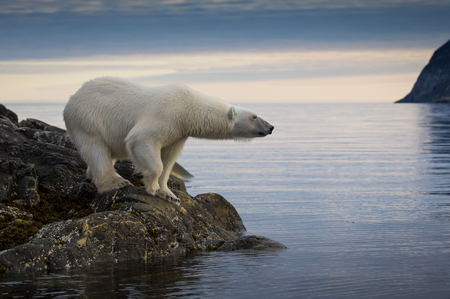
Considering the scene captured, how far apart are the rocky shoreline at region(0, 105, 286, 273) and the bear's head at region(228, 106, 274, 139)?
1.87 m

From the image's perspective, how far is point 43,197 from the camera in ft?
35.4

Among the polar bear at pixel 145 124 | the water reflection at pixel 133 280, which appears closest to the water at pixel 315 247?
the water reflection at pixel 133 280

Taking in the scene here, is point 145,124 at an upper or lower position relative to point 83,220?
upper

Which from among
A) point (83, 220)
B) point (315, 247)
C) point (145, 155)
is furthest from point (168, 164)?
point (315, 247)

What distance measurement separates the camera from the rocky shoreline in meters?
8.86

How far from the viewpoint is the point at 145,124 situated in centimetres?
990

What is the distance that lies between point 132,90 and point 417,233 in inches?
266

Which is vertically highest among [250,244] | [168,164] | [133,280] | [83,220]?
[168,164]

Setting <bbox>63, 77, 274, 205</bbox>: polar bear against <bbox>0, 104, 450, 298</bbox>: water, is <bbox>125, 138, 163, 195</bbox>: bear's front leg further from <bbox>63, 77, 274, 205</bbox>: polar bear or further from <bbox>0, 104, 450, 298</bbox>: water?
<bbox>0, 104, 450, 298</bbox>: water

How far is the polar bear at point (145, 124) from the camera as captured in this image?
9.92 meters

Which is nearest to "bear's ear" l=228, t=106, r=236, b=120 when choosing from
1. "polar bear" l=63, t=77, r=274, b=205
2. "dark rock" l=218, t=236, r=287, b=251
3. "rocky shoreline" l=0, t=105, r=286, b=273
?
"polar bear" l=63, t=77, r=274, b=205

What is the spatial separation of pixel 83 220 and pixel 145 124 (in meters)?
1.99

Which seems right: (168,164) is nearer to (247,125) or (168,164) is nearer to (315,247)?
(247,125)

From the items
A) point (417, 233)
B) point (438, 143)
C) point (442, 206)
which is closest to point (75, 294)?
point (417, 233)
